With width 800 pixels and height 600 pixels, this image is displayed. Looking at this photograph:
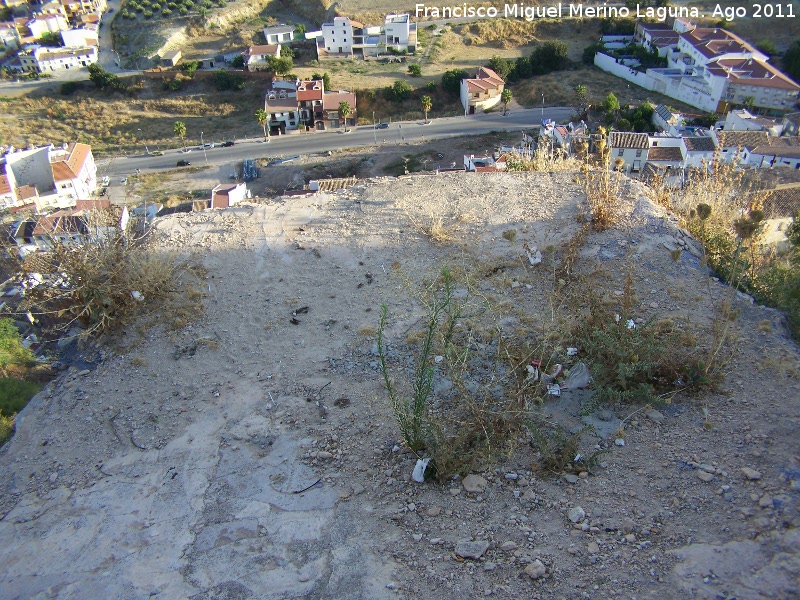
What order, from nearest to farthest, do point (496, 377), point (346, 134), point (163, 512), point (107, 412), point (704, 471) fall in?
point (704, 471)
point (163, 512)
point (496, 377)
point (107, 412)
point (346, 134)

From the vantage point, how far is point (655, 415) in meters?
4.71

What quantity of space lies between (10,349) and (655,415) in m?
7.47

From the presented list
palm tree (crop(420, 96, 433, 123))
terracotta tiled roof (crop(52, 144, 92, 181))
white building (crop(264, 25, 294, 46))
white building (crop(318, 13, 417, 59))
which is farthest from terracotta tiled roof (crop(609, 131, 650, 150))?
white building (crop(264, 25, 294, 46))

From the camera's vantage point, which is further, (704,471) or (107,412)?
(107,412)

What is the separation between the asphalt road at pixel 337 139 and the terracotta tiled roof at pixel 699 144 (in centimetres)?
829

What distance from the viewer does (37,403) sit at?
19.4 feet

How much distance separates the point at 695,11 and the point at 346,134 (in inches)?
1026

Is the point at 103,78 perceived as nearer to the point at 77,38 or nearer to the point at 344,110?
the point at 77,38

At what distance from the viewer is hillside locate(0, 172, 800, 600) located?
3709mm

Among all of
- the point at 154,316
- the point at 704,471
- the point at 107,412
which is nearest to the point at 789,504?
the point at 704,471

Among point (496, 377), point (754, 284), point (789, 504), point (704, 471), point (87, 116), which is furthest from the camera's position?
point (87, 116)

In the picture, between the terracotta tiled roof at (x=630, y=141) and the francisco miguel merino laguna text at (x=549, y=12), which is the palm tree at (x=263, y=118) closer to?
the terracotta tiled roof at (x=630, y=141)

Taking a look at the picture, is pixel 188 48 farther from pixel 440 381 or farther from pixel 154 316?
pixel 440 381

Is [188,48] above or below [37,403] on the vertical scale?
above
